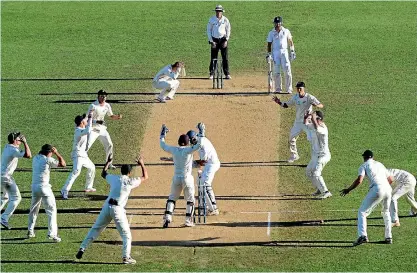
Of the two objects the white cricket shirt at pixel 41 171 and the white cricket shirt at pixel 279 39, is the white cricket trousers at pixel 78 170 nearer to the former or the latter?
the white cricket shirt at pixel 41 171

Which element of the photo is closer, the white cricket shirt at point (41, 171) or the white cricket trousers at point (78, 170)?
the white cricket shirt at point (41, 171)

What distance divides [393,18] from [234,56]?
7.99 meters

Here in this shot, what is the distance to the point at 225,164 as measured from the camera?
34688mm

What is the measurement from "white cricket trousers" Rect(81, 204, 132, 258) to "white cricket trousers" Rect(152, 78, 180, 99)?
36.2 ft

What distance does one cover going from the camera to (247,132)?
36812 mm

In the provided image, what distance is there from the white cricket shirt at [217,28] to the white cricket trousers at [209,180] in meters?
10.3

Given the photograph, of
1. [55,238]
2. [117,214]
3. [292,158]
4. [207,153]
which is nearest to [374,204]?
[207,153]

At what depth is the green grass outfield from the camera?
95.1 ft

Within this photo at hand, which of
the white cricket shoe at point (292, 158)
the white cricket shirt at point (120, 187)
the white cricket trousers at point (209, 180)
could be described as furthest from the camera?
the white cricket shoe at point (292, 158)

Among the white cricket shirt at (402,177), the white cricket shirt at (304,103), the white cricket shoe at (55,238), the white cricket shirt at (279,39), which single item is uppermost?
the white cricket shirt at (279,39)

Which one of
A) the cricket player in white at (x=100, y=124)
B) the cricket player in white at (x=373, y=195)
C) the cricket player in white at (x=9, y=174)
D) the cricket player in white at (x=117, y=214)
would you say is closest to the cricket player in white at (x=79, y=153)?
the cricket player in white at (x=100, y=124)

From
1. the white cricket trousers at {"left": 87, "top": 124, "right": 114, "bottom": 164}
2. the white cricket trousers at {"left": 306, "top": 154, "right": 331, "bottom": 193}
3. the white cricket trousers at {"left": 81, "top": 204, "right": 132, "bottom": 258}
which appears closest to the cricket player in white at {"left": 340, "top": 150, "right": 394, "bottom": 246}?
the white cricket trousers at {"left": 306, "top": 154, "right": 331, "bottom": 193}

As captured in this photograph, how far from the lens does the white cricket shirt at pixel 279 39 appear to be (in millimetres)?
39125

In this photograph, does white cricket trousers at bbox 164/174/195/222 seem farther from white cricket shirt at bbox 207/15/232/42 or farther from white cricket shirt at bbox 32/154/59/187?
white cricket shirt at bbox 207/15/232/42
